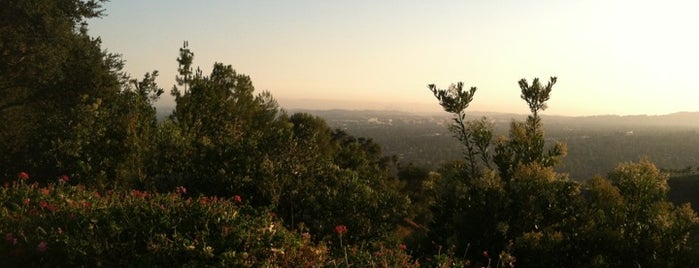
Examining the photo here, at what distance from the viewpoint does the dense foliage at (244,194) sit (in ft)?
25.2

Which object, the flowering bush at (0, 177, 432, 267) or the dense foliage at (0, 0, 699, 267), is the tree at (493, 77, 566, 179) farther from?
the flowering bush at (0, 177, 432, 267)

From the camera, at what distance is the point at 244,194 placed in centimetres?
Result: 1672

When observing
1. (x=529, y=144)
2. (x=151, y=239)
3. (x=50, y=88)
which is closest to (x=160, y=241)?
(x=151, y=239)

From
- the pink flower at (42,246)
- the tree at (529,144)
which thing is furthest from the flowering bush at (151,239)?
the tree at (529,144)

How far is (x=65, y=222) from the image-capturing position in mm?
8383

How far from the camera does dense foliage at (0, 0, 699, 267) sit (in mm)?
7688

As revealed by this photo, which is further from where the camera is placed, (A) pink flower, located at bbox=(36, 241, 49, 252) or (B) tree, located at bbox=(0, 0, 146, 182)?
(B) tree, located at bbox=(0, 0, 146, 182)

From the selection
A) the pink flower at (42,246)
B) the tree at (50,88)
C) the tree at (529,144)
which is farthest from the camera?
the tree at (50,88)

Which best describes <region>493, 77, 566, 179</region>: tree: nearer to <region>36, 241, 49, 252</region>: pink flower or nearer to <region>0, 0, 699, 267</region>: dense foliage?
<region>0, 0, 699, 267</region>: dense foliage

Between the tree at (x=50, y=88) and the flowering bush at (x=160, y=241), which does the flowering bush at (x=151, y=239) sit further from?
the tree at (x=50, y=88)

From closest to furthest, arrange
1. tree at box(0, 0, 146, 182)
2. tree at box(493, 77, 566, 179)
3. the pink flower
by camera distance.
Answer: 1. the pink flower
2. tree at box(493, 77, 566, 179)
3. tree at box(0, 0, 146, 182)

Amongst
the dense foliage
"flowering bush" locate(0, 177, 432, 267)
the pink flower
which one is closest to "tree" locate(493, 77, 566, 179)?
the dense foliage

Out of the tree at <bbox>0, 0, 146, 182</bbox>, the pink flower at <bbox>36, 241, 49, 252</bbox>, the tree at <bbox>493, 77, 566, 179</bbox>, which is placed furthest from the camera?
the tree at <bbox>0, 0, 146, 182</bbox>

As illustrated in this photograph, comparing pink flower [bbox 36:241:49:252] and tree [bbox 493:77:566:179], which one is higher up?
tree [bbox 493:77:566:179]
